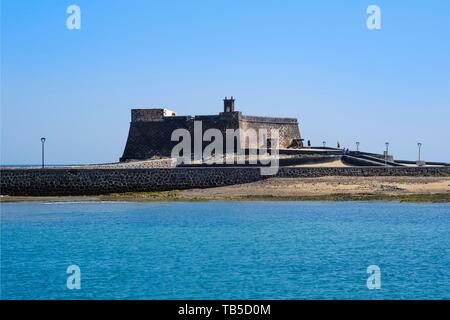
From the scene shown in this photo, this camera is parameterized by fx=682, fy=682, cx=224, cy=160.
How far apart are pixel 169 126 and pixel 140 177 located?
1781 centimetres

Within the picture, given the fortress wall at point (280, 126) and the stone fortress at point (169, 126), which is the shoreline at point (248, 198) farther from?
the fortress wall at point (280, 126)

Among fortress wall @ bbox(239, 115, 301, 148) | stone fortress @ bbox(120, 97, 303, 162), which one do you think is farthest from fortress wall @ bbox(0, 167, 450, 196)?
fortress wall @ bbox(239, 115, 301, 148)

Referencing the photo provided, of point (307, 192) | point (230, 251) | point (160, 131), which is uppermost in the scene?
point (160, 131)

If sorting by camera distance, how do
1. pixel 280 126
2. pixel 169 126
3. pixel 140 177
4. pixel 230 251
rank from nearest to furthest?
1. pixel 230 251
2. pixel 140 177
3. pixel 169 126
4. pixel 280 126

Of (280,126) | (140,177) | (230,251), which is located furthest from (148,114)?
(230,251)

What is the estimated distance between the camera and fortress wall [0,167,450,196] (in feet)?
138

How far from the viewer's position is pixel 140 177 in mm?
42344

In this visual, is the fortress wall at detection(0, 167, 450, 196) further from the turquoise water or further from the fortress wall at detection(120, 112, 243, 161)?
the fortress wall at detection(120, 112, 243, 161)

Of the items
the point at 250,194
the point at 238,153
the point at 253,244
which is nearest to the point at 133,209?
the point at 250,194

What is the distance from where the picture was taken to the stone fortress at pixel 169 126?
190 feet

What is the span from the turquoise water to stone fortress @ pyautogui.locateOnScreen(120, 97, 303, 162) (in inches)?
928

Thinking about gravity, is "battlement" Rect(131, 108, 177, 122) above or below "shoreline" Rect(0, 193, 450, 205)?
above

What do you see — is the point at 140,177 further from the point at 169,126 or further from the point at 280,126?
the point at 280,126

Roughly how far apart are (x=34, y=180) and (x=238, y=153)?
18.2 m
